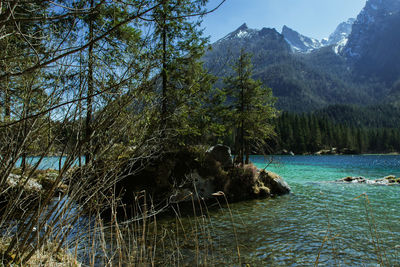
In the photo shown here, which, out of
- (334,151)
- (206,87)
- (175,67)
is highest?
(175,67)

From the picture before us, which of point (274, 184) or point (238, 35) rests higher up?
point (238, 35)

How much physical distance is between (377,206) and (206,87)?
29.6 feet

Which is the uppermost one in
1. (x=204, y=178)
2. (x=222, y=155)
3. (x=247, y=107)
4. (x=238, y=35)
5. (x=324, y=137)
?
(x=238, y=35)

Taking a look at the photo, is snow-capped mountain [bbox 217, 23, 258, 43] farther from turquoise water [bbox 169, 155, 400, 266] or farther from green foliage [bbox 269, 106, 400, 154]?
green foliage [bbox 269, 106, 400, 154]

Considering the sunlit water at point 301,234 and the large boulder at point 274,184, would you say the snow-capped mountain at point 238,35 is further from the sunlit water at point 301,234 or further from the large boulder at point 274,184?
the large boulder at point 274,184

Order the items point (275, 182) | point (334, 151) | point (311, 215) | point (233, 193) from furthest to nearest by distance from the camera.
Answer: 1. point (334, 151)
2. point (275, 182)
3. point (233, 193)
4. point (311, 215)

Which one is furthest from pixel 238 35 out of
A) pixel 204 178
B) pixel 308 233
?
pixel 308 233

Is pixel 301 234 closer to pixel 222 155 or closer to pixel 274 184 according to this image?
pixel 222 155

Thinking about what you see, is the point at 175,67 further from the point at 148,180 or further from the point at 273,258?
the point at 273,258

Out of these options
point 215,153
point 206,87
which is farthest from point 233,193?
point 206,87

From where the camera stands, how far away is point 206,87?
1177 cm

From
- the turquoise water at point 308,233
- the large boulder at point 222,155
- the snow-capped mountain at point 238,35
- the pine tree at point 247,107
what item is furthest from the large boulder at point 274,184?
the snow-capped mountain at point 238,35

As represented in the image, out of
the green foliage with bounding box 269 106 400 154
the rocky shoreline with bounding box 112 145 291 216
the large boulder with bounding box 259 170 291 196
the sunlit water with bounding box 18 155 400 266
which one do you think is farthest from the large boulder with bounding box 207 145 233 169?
the green foliage with bounding box 269 106 400 154

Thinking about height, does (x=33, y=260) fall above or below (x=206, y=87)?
below
